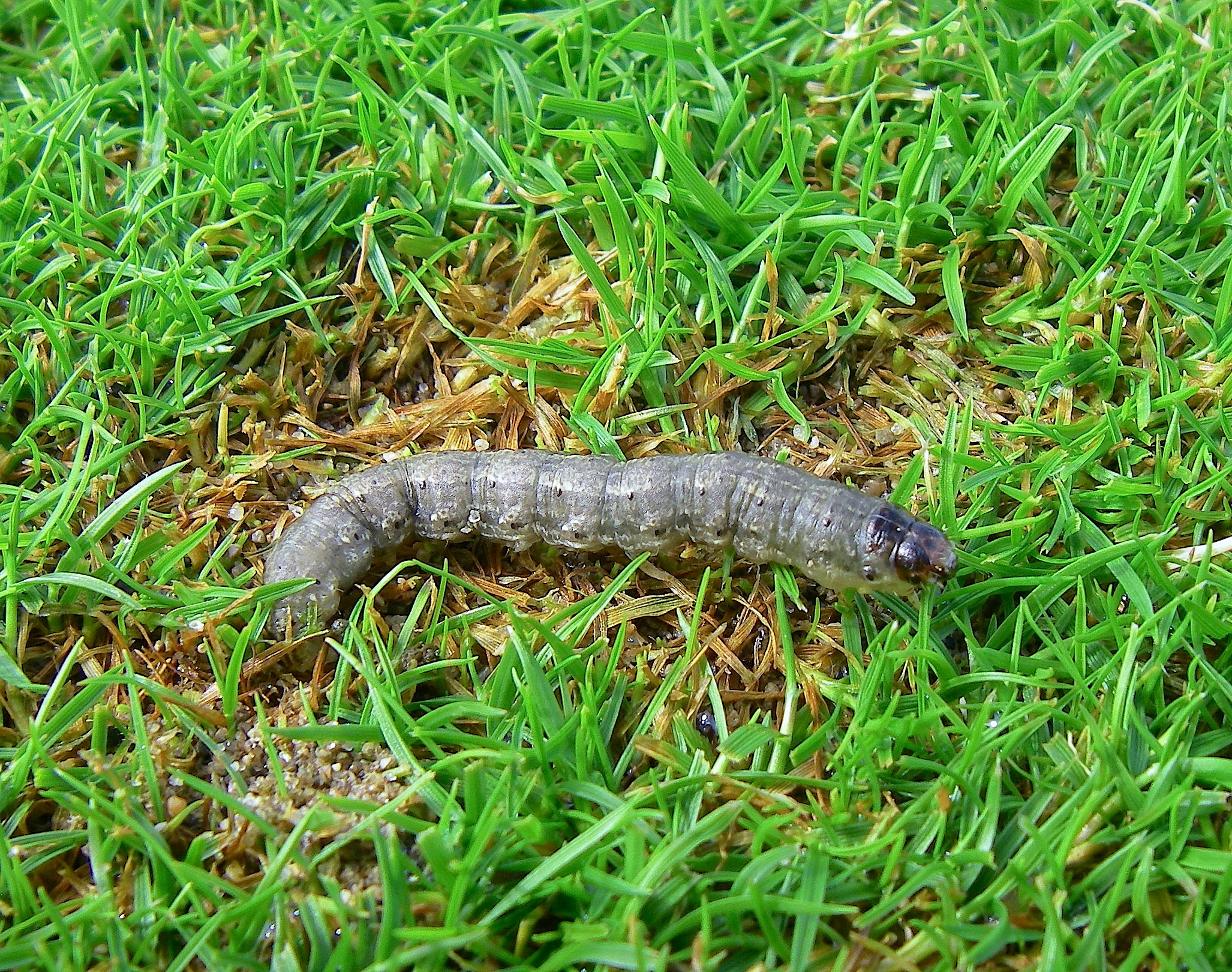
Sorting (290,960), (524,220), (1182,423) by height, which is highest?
(524,220)

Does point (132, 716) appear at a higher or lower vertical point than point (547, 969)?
higher

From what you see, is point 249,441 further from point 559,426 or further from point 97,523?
point 559,426

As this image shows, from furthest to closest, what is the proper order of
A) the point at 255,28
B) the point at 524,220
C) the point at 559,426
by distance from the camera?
the point at 255,28, the point at 524,220, the point at 559,426

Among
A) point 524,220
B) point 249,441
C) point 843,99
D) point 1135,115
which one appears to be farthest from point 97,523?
point 1135,115

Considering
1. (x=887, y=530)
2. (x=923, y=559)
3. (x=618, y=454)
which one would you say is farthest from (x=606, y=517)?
(x=923, y=559)

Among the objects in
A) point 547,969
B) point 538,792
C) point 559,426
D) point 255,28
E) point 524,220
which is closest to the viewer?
point 547,969

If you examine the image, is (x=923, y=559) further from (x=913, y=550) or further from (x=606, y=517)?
(x=606, y=517)

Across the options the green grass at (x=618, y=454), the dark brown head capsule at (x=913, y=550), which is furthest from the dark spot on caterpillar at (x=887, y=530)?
the green grass at (x=618, y=454)
